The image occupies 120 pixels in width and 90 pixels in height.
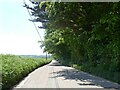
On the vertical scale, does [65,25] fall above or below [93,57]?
above

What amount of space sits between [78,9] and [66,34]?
7.99 m

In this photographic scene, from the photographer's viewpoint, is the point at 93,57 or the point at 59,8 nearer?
the point at 59,8

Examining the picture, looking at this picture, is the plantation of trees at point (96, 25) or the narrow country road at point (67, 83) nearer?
the narrow country road at point (67, 83)

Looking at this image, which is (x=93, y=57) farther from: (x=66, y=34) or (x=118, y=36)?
(x=118, y=36)

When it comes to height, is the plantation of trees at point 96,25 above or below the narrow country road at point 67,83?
above

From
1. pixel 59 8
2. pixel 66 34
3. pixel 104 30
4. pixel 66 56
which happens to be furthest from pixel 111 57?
pixel 66 56

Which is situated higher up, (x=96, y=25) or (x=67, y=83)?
(x=96, y=25)

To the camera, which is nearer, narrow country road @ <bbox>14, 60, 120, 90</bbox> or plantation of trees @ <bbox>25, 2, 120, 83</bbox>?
narrow country road @ <bbox>14, 60, 120, 90</bbox>

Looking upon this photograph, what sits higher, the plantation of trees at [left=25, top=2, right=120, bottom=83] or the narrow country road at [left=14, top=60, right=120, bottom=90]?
the plantation of trees at [left=25, top=2, right=120, bottom=83]

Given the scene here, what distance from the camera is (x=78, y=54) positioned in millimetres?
41375

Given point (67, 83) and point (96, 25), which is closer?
point (67, 83)

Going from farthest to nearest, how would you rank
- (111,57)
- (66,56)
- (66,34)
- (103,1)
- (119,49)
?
(66,56)
(66,34)
(111,57)
(103,1)
(119,49)

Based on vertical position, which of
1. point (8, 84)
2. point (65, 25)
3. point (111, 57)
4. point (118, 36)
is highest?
point (65, 25)

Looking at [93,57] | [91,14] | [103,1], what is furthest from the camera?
[93,57]
